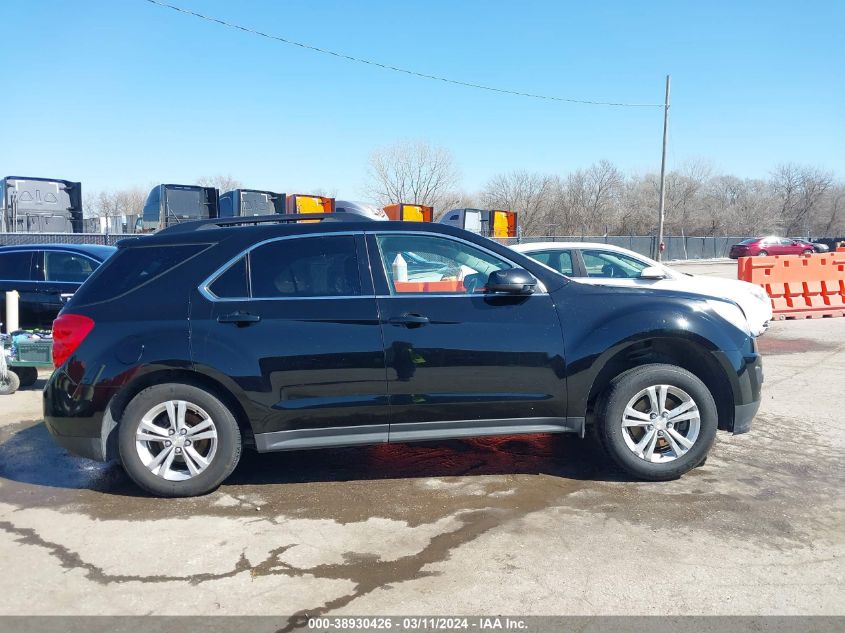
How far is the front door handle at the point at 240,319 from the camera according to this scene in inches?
180

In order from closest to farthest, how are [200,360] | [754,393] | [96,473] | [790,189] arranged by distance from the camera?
[200,360]
[754,393]
[96,473]
[790,189]

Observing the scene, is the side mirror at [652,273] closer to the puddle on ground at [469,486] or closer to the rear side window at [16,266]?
the puddle on ground at [469,486]

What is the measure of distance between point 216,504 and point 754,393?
3718 millimetres

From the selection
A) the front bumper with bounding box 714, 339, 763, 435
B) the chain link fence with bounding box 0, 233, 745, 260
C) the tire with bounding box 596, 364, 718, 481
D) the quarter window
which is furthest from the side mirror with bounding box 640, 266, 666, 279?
the chain link fence with bounding box 0, 233, 745, 260

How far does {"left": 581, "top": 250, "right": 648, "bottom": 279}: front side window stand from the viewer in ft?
30.5

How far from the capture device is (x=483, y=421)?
471cm

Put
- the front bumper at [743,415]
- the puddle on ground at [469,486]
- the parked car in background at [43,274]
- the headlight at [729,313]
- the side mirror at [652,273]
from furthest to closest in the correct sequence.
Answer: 1. the parked car in background at [43,274]
2. the side mirror at [652,273]
3. the headlight at [729,313]
4. the front bumper at [743,415]
5. the puddle on ground at [469,486]

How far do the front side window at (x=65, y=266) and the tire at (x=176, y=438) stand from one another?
6.09 m

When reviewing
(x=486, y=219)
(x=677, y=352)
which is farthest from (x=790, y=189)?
(x=677, y=352)

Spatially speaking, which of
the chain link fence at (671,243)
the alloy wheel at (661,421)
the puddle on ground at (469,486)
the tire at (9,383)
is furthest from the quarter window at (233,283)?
the chain link fence at (671,243)

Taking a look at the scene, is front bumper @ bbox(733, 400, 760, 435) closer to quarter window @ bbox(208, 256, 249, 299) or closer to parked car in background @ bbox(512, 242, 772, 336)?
quarter window @ bbox(208, 256, 249, 299)

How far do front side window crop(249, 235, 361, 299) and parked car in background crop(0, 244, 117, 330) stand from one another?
5964mm

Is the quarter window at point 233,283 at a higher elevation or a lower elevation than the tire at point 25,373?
higher

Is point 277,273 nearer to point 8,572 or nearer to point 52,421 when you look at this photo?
point 52,421
